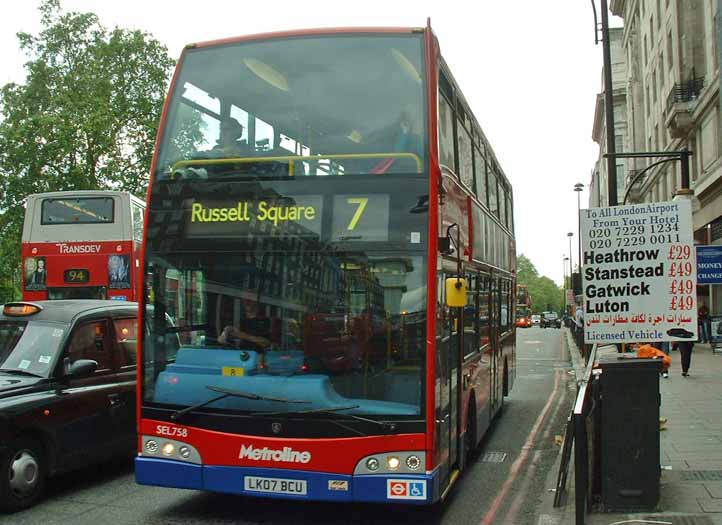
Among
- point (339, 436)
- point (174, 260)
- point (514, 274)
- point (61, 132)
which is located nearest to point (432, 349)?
point (339, 436)

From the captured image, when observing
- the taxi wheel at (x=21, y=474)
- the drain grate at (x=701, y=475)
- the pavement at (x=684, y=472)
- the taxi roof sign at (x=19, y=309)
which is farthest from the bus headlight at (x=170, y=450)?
the drain grate at (x=701, y=475)

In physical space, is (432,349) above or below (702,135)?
below

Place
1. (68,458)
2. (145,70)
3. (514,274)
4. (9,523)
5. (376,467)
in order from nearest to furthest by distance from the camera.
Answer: (376,467) < (9,523) < (68,458) < (514,274) < (145,70)

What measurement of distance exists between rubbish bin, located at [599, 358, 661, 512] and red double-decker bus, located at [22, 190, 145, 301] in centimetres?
1323

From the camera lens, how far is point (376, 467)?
243 inches

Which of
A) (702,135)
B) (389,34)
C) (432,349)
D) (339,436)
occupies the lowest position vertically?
(339,436)

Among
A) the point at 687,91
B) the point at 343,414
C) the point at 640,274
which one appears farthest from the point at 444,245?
the point at 687,91

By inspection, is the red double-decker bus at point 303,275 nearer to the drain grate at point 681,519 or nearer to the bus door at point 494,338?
the drain grate at point 681,519

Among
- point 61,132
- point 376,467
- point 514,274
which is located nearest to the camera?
point 376,467

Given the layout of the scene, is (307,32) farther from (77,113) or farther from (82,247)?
(77,113)

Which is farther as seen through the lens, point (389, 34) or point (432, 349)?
point (389, 34)

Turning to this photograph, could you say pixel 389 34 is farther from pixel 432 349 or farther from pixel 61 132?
pixel 61 132

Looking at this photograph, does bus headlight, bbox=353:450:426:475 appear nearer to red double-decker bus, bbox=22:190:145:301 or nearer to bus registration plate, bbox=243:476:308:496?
bus registration plate, bbox=243:476:308:496

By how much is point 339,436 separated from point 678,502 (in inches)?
116
